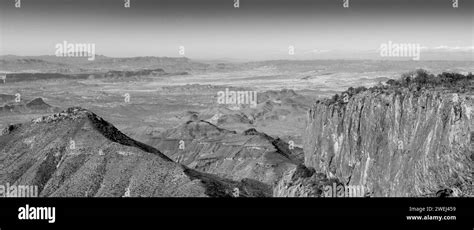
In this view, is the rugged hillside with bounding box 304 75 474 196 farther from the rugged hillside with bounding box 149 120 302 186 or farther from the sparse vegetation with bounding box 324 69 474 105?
the rugged hillside with bounding box 149 120 302 186

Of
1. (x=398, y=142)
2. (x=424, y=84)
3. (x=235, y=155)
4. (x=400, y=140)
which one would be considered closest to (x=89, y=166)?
(x=398, y=142)

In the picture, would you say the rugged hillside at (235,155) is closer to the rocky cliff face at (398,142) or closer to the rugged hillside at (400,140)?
the rugged hillside at (400,140)

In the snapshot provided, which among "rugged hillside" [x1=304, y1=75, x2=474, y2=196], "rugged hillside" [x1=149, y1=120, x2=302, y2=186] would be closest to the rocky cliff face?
"rugged hillside" [x1=304, y1=75, x2=474, y2=196]

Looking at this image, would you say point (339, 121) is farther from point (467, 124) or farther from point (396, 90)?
point (467, 124)

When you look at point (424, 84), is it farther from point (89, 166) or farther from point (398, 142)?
point (89, 166)
